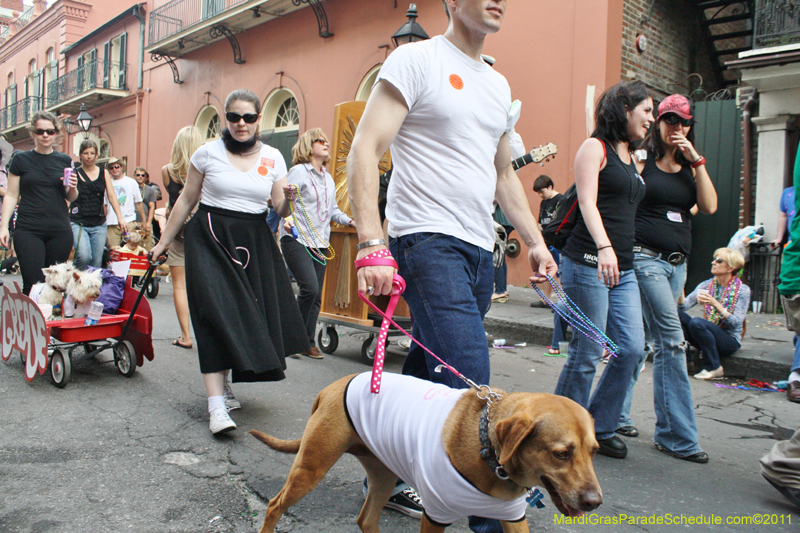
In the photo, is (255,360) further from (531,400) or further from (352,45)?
(352,45)

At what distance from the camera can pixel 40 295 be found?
4.89 meters

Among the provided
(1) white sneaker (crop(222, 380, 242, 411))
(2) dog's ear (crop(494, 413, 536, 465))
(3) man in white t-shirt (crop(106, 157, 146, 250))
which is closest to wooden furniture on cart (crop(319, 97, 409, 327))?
(1) white sneaker (crop(222, 380, 242, 411))

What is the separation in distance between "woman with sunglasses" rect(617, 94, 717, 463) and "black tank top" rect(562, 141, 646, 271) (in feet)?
0.71

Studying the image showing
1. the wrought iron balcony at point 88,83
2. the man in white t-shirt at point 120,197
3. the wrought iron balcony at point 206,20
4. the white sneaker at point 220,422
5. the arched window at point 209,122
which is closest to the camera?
the white sneaker at point 220,422

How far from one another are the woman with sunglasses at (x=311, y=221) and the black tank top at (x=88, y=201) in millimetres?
2447

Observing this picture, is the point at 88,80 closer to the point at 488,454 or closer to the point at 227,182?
the point at 227,182

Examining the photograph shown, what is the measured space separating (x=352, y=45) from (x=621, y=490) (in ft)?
41.0

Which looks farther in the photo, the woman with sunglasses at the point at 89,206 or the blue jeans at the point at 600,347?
the woman with sunglasses at the point at 89,206

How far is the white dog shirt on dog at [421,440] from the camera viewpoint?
5.95ft

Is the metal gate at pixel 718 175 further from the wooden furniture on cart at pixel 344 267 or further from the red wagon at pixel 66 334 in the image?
the red wagon at pixel 66 334

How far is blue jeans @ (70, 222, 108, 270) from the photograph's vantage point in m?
6.93

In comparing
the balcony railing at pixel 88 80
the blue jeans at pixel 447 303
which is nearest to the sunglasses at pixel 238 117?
the blue jeans at pixel 447 303

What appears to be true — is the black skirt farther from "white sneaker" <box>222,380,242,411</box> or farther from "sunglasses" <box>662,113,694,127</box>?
"sunglasses" <box>662,113,694,127</box>

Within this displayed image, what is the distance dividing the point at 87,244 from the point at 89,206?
17.6 inches
